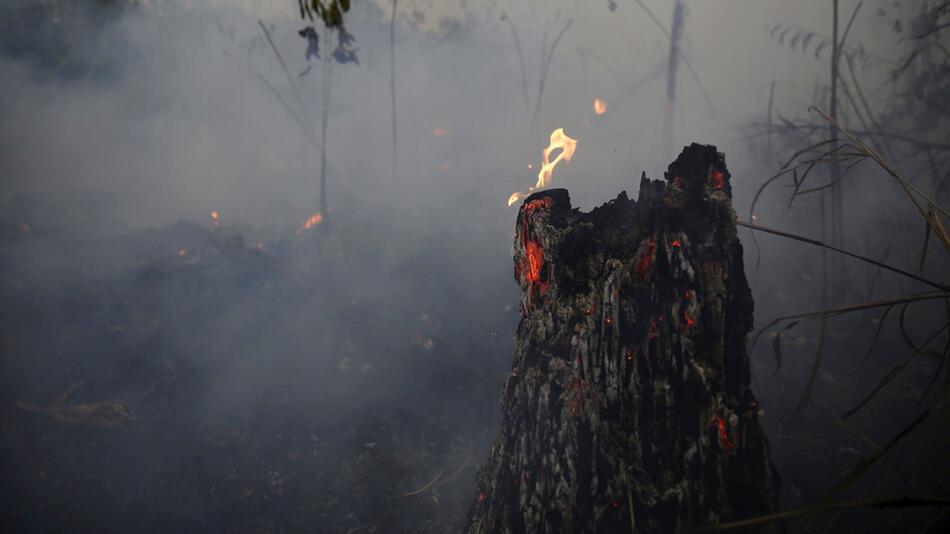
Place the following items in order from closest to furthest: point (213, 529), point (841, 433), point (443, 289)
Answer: point (213, 529), point (841, 433), point (443, 289)

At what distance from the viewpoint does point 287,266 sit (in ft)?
20.4

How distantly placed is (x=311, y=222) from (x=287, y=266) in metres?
1.42

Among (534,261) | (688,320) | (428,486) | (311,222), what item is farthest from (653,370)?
(311,222)

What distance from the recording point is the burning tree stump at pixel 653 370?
6.07 ft

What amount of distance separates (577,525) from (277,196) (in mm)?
8077

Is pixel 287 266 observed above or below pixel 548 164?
below

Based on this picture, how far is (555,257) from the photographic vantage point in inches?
81.9

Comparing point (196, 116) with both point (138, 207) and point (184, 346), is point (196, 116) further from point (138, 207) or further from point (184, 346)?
point (184, 346)

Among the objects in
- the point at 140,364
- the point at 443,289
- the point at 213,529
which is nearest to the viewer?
the point at 213,529

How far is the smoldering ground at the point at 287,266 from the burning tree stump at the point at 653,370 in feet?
5.73

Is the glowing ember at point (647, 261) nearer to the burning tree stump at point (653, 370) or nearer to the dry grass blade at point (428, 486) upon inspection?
the burning tree stump at point (653, 370)

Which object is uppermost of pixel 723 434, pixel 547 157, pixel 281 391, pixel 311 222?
pixel 547 157

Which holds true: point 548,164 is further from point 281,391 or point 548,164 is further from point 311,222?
point 311,222

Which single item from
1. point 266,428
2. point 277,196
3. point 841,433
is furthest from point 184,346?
point 841,433
